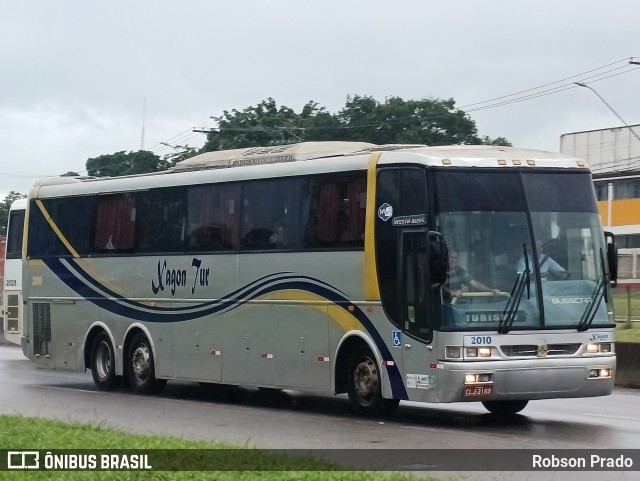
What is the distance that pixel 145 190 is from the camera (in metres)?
21.6

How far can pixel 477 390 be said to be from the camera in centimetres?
1506

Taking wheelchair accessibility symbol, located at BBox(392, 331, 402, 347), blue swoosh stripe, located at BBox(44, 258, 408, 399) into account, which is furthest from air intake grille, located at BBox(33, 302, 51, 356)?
wheelchair accessibility symbol, located at BBox(392, 331, 402, 347)

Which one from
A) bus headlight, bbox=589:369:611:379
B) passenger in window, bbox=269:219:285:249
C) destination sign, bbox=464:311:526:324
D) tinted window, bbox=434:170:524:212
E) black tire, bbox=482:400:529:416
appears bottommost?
black tire, bbox=482:400:529:416

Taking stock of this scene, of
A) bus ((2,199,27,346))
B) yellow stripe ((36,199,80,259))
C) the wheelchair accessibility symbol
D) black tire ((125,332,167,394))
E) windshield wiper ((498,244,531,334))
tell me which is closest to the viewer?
windshield wiper ((498,244,531,334))

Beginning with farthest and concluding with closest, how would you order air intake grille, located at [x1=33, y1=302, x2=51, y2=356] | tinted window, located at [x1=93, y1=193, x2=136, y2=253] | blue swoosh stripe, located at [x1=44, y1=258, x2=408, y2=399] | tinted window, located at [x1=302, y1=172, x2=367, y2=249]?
air intake grille, located at [x1=33, y1=302, x2=51, y2=356] → tinted window, located at [x1=93, y1=193, x2=136, y2=253] → tinted window, located at [x1=302, y1=172, x2=367, y2=249] → blue swoosh stripe, located at [x1=44, y1=258, x2=408, y2=399]

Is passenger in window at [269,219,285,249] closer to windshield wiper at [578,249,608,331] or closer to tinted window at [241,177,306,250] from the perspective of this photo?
tinted window at [241,177,306,250]

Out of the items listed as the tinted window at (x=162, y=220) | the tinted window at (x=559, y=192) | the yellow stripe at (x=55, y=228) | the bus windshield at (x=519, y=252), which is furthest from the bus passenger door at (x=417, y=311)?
the yellow stripe at (x=55, y=228)

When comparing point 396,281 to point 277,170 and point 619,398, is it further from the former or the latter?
point 619,398

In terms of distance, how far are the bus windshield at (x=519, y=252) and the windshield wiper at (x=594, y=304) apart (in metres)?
0.01

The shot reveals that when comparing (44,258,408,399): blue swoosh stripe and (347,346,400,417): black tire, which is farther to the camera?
(347,346,400,417): black tire

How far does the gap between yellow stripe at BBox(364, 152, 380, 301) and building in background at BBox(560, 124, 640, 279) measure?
59905mm

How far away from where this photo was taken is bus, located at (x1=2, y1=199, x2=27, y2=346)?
33531 millimetres

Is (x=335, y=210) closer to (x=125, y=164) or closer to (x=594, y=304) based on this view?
(x=594, y=304)

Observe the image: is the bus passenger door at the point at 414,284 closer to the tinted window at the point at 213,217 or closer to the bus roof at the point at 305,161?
the bus roof at the point at 305,161
